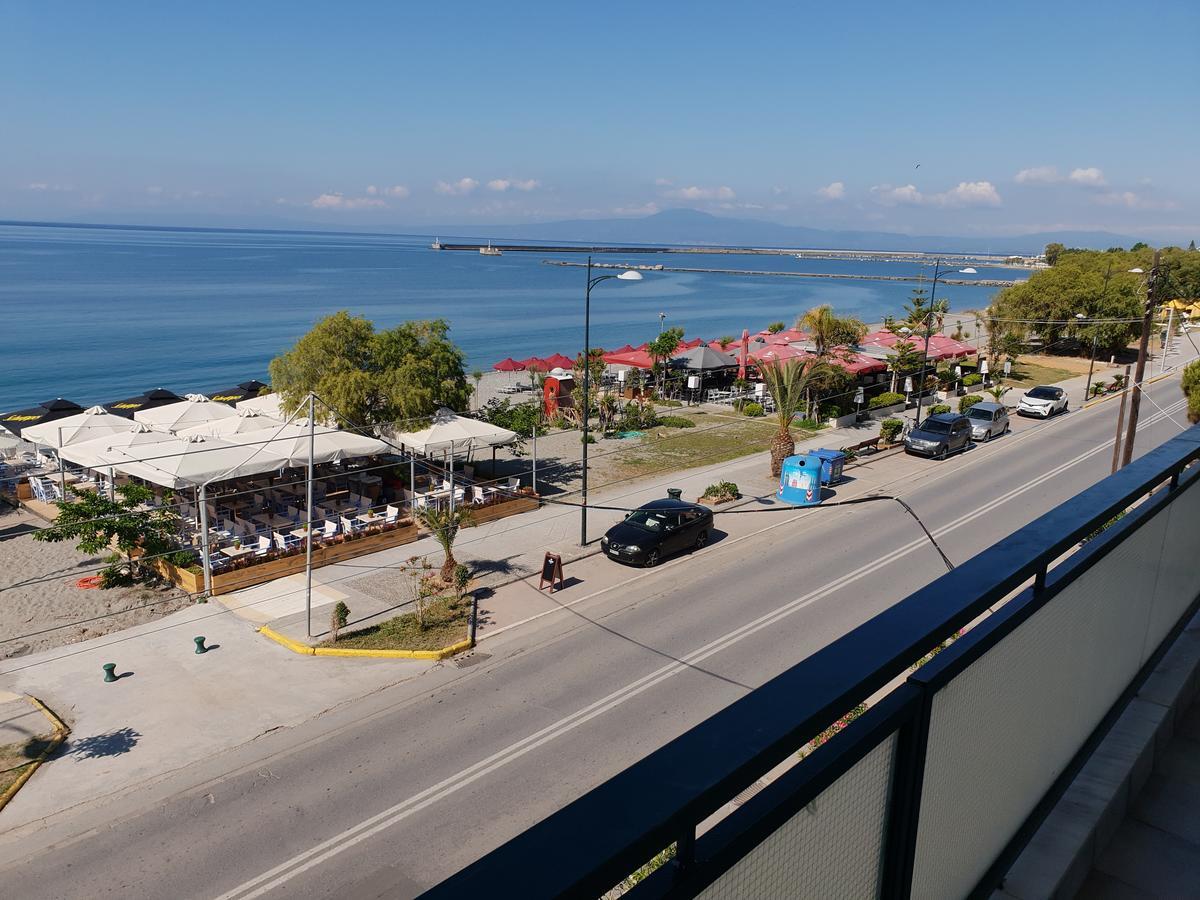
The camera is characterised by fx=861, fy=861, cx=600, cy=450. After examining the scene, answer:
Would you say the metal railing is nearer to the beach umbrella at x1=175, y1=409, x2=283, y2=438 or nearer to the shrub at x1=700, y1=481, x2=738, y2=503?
the shrub at x1=700, y1=481, x2=738, y2=503

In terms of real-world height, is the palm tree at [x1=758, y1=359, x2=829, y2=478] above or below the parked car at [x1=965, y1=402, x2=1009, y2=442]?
above

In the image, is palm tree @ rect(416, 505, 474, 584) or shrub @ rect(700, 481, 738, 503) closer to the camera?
palm tree @ rect(416, 505, 474, 584)

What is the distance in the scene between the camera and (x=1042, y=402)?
41031mm

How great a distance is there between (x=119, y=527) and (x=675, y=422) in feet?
79.1

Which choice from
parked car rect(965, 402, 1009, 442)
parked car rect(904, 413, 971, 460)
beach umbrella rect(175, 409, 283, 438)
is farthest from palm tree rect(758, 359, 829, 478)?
beach umbrella rect(175, 409, 283, 438)

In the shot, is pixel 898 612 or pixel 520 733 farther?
pixel 520 733

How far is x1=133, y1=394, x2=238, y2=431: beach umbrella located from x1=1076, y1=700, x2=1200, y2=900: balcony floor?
27640mm

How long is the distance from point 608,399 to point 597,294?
15334 cm

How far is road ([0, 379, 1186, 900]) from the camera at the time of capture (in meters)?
10.5

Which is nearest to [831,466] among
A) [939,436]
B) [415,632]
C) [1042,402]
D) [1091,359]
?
[939,436]

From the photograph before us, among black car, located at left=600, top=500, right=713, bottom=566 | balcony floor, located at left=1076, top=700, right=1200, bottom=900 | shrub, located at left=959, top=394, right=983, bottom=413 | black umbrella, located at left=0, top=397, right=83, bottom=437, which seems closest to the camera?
balcony floor, located at left=1076, top=700, right=1200, bottom=900

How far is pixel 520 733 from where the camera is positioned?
13328 millimetres

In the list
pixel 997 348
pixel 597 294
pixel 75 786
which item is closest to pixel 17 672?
pixel 75 786

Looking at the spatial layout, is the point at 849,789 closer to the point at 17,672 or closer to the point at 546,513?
the point at 17,672
